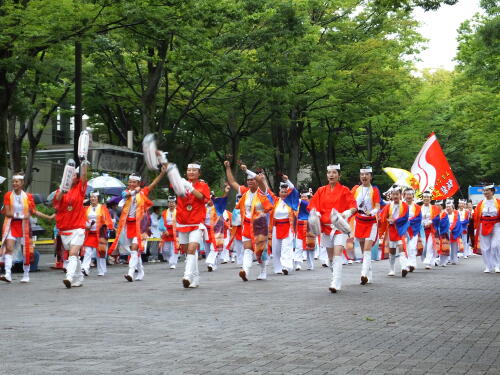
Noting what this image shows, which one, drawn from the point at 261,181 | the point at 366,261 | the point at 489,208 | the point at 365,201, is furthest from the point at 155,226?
the point at 366,261

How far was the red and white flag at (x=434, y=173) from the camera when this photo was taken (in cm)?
2866

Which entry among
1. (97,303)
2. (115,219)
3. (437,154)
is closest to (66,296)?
(97,303)

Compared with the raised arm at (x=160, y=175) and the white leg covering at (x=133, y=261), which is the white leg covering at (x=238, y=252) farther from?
the raised arm at (x=160, y=175)

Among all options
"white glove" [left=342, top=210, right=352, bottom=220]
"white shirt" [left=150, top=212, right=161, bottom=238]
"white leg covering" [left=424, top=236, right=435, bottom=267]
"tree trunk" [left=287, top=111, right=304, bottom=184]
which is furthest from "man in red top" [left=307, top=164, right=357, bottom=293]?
"tree trunk" [left=287, top=111, right=304, bottom=184]

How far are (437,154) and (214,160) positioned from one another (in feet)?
46.8

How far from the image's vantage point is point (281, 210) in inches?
725

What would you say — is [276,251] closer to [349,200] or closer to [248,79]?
[349,200]

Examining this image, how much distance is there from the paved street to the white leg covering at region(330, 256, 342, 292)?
0.84ft

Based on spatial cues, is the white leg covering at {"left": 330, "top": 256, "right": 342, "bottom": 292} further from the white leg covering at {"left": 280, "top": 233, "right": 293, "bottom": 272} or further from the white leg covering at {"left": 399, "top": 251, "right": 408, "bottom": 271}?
the white leg covering at {"left": 280, "top": 233, "right": 293, "bottom": 272}

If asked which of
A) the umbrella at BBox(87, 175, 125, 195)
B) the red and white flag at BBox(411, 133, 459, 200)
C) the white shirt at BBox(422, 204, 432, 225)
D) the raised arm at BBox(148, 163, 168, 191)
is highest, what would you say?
the red and white flag at BBox(411, 133, 459, 200)

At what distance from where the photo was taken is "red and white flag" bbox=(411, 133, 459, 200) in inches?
1128

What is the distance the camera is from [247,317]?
9.80 m

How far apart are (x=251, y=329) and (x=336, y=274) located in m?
4.59

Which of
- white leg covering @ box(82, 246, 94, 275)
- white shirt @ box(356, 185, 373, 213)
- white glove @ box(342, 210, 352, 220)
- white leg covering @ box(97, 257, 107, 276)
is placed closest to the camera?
white glove @ box(342, 210, 352, 220)
